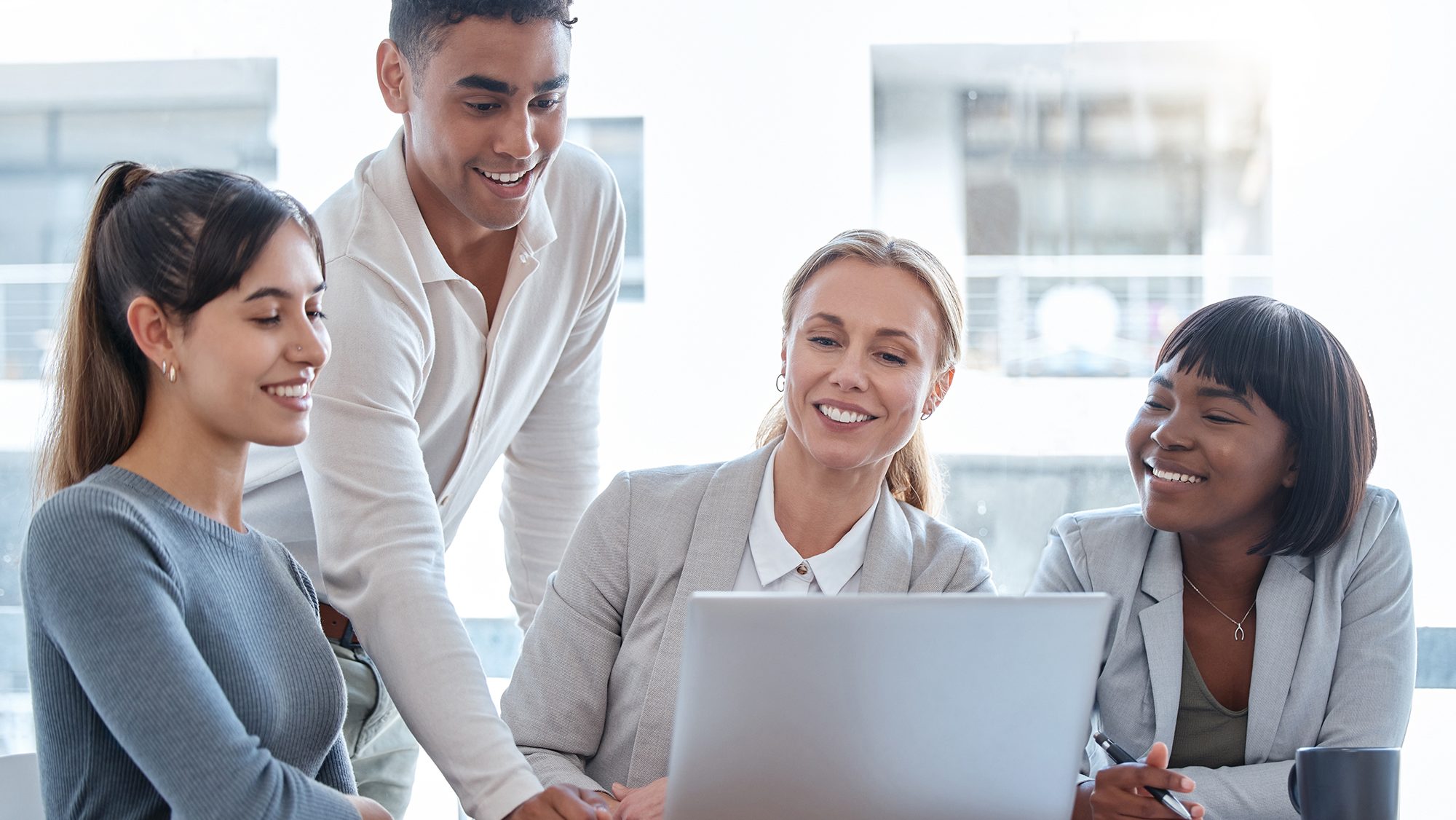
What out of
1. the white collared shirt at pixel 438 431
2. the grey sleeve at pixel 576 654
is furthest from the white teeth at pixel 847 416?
the white collared shirt at pixel 438 431

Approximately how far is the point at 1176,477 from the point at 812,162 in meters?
1.32

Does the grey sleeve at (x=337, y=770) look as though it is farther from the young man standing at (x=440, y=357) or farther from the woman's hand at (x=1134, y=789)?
the woman's hand at (x=1134, y=789)

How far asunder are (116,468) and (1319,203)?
8.01 feet

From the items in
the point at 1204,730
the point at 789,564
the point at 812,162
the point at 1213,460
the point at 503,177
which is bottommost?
the point at 1204,730

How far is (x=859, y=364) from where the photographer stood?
1578 millimetres

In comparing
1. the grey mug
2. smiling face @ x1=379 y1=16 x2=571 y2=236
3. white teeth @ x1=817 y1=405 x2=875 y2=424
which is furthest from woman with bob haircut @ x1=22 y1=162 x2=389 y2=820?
the grey mug

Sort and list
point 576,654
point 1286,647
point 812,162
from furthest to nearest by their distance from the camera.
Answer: point 812,162 < point 1286,647 < point 576,654

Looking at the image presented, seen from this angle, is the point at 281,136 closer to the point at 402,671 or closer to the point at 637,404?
the point at 637,404

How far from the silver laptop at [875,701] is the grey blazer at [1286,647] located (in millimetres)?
645

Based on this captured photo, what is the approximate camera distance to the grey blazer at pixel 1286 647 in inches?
62.7

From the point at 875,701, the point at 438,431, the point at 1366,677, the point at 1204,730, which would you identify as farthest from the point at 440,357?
the point at 1366,677

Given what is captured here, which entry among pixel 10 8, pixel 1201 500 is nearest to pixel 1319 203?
pixel 1201 500

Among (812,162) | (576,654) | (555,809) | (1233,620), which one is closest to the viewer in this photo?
(555,809)

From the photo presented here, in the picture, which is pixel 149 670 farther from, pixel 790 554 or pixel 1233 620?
pixel 1233 620
